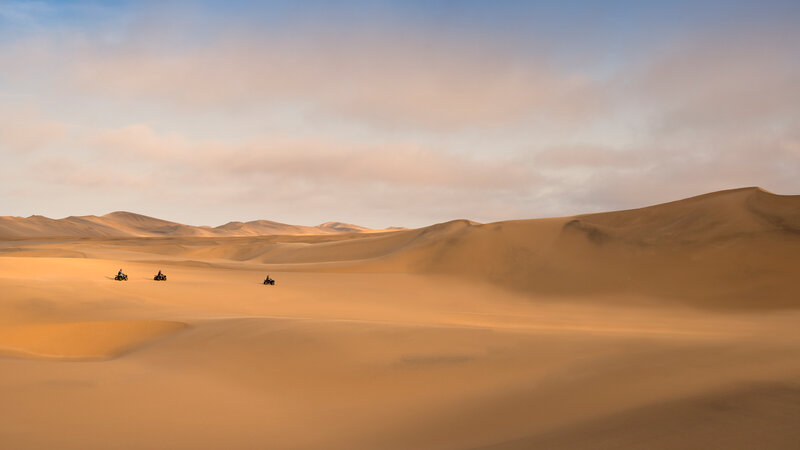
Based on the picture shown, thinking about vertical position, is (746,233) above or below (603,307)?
above

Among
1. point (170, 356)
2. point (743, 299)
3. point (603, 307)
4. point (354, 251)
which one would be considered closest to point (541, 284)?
point (603, 307)

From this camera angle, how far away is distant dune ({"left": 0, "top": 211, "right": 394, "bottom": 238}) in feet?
302

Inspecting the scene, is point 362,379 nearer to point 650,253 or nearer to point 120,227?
point 650,253

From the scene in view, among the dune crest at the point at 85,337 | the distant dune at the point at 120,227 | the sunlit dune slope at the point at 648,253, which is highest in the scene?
the distant dune at the point at 120,227

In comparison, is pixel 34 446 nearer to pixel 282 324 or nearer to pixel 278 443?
pixel 278 443

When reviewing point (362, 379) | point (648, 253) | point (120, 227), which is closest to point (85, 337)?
point (362, 379)

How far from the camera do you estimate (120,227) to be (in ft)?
406

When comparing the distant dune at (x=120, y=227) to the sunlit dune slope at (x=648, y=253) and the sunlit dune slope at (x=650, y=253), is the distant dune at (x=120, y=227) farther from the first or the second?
the sunlit dune slope at (x=650, y=253)

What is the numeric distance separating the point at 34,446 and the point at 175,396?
4.24 ft

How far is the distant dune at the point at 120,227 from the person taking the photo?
9219cm

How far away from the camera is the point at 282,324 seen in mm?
7312

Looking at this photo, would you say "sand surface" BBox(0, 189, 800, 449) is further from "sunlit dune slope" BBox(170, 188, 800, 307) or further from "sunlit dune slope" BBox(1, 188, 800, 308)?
"sunlit dune slope" BBox(170, 188, 800, 307)

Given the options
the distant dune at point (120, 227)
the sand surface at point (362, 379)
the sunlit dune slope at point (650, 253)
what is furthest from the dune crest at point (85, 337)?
the distant dune at point (120, 227)

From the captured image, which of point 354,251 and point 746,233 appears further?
point 354,251
